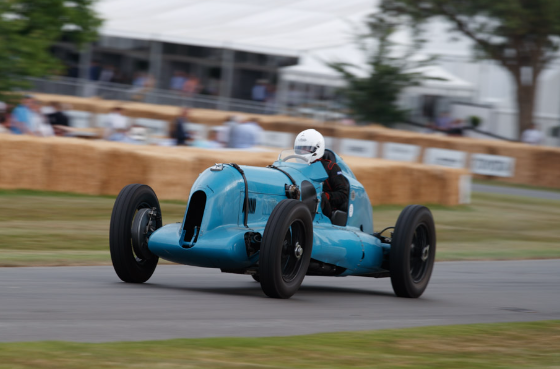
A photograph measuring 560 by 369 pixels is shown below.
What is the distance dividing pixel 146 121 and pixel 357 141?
6.57 meters

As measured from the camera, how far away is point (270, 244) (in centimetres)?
673

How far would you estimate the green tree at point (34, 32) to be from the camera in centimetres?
1894

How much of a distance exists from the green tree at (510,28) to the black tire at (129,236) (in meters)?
24.1

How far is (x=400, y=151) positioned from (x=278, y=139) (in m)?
3.88

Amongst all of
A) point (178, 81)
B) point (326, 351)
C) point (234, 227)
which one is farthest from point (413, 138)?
point (326, 351)

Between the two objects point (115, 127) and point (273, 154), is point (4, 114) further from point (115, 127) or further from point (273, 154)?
point (273, 154)

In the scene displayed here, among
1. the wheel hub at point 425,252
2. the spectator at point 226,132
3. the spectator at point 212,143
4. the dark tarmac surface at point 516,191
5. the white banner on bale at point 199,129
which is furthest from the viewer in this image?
the white banner on bale at point 199,129

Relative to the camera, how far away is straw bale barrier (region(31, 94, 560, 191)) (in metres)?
26.3

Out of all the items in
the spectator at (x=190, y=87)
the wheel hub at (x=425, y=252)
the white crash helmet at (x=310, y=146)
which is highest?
the spectator at (x=190, y=87)

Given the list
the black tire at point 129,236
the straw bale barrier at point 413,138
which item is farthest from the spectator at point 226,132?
the black tire at point 129,236

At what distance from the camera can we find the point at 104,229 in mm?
12852

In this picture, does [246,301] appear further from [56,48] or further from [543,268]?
[56,48]

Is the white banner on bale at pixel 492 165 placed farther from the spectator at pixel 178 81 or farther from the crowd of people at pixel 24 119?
the crowd of people at pixel 24 119

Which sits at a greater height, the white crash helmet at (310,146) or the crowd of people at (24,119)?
the white crash helmet at (310,146)
